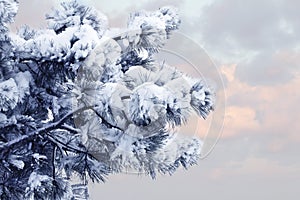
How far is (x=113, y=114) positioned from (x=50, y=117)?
2.29 metres

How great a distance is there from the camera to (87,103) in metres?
7.08

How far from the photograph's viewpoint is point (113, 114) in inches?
258

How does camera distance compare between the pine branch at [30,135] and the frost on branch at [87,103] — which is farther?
the pine branch at [30,135]

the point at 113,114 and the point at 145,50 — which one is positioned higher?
the point at 145,50

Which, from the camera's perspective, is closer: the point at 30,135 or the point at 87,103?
the point at 87,103

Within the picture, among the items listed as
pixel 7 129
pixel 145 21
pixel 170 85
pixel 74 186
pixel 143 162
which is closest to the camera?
pixel 170 85

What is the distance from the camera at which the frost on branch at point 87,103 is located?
645cm

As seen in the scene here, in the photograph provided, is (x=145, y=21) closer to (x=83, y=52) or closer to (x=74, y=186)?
(x=83, y=52)

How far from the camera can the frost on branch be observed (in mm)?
6453

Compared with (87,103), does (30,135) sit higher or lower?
higher

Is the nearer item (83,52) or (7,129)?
(83,52)

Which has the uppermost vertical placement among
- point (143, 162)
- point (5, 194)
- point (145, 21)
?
point (145, 21)

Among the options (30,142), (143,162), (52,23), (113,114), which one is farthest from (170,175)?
(52,23)

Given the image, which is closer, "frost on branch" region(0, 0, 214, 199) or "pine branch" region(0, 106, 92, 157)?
"frost on branch" region(0, 0, 214, 199)
